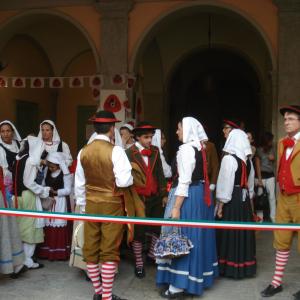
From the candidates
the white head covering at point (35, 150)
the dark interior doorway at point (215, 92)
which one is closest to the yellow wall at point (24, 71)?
the dark interior doorway at point (215, 92)

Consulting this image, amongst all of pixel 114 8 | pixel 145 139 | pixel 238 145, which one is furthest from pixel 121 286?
pixel 114 8

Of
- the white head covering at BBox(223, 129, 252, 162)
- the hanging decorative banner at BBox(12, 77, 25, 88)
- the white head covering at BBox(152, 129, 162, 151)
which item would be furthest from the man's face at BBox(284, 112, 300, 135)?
the hanging decorative banner at BBox(12, 77, 25, 88)

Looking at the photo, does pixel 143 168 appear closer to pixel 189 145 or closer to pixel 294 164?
pixel 189 145

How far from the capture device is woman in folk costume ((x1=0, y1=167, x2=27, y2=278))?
14.1ft

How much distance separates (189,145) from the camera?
4.12 meters

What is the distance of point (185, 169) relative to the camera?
13.3 ft

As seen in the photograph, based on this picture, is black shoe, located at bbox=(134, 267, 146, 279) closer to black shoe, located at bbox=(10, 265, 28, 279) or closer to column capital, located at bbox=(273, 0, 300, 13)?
black shoe, located at bbox=(10, 265, 28, 279)

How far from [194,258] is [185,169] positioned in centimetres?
81

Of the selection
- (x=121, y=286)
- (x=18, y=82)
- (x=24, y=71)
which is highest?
(x=24, y=71)

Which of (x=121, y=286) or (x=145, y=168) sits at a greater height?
(x=145, y=168)

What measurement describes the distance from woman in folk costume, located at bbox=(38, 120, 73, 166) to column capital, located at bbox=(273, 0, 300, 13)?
15.8ft

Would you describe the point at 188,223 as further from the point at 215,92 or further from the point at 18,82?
the point at 215,92

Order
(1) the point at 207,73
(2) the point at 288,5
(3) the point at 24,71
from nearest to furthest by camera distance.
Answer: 1. (2) the point at 288,5
2. (3) the point at 24,71
3. (1) the point at 207,73

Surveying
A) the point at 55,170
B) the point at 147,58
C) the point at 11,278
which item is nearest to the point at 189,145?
the point at 55,170
